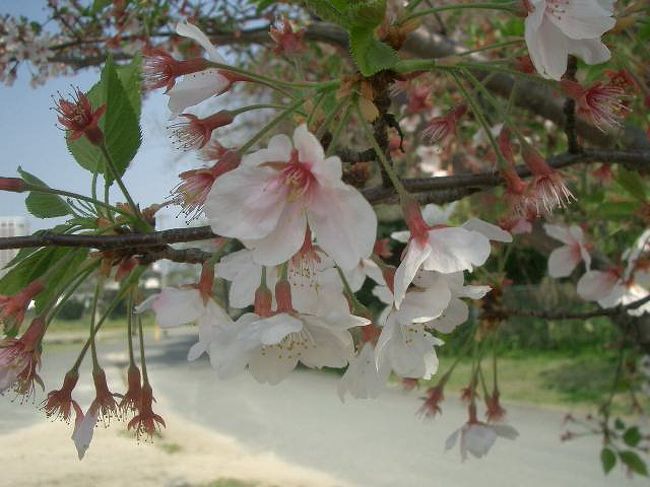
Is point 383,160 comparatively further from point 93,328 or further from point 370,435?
point 370,435

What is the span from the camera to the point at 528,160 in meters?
0.63

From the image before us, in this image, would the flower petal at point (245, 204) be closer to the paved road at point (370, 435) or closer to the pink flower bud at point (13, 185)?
the pink flower bud at point (13, 185)

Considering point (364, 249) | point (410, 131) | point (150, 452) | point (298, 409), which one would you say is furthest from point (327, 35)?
point (298, 409)

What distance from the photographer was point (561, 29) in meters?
0.53

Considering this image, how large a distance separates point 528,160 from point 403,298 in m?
0.22

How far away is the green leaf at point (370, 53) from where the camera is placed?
51 centimetres

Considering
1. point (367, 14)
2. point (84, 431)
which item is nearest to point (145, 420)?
point (84, 431)

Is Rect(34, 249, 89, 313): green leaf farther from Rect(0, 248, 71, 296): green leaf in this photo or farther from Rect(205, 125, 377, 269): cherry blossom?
Rect(205, 125, 377, 269): cherry blossom

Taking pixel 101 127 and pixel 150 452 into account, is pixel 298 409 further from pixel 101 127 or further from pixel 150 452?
pixel 101 127

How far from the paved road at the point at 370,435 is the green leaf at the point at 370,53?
6.36ft

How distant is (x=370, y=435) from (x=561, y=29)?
413 centimetres

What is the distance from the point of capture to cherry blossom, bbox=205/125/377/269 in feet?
1.46

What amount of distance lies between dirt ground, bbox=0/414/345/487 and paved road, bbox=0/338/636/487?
129 mm

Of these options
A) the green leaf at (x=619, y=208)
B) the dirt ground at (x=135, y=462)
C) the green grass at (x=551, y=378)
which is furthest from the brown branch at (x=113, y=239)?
the green grass at (x=551, y=378)
